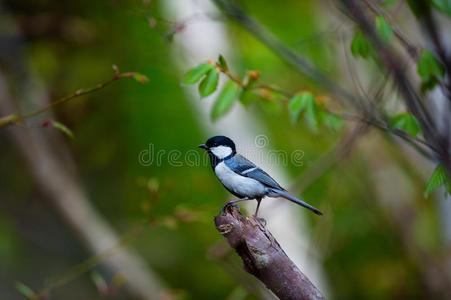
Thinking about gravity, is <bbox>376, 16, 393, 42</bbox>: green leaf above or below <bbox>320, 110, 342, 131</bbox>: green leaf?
above

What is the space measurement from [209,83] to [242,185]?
0.68 m

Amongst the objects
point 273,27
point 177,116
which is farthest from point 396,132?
point 273,27

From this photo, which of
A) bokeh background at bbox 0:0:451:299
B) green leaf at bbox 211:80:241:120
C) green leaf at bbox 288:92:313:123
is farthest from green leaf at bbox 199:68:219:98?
bokeh background at bbox 0:0:451:299

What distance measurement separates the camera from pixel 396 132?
229cm

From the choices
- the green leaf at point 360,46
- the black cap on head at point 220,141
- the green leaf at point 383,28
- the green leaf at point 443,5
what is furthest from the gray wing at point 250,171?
the green leaf at point 443,5

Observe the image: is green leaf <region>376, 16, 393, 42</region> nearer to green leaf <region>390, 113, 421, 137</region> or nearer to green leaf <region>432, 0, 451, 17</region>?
green leaf <region>432, 0, 451, 17</region>

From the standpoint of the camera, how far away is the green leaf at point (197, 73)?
2.28 metres

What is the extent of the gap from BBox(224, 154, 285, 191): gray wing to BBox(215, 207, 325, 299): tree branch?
1.92ft

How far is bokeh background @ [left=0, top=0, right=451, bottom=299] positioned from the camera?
479 cm

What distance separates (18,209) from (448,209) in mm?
4942

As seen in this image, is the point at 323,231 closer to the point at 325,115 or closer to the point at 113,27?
the point at 325,115

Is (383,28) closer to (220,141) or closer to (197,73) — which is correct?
(197,73)

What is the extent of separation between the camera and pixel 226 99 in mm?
2559

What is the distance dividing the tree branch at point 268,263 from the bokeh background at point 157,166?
8.22 ft
